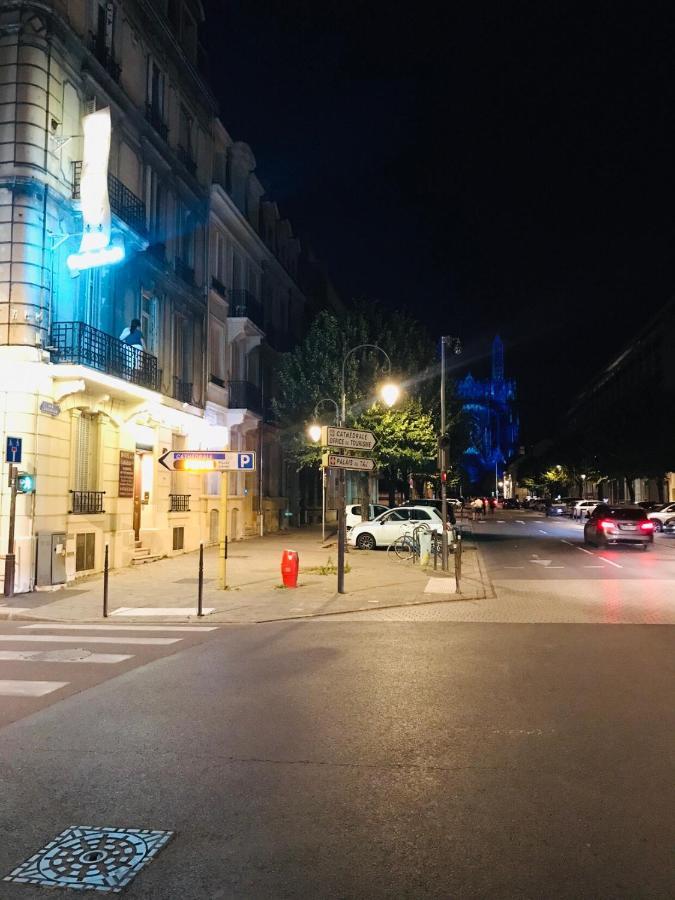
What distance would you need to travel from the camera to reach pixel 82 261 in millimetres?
16859

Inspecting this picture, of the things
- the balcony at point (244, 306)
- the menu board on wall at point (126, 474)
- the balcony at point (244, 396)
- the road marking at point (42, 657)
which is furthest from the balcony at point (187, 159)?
the road marking at point (42, 657)

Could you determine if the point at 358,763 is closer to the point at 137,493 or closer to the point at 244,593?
the point at 244,593

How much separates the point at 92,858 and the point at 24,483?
12.2 meters

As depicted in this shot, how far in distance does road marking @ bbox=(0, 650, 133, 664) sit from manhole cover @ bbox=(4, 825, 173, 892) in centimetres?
508

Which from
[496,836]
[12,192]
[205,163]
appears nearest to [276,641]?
[496,836]

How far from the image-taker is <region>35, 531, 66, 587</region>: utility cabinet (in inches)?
631

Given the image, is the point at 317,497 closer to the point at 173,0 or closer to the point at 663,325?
the point at 173,0

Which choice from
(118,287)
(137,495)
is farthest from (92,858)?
(137,495)

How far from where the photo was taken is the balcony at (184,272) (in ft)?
83.0

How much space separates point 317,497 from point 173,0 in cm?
2869

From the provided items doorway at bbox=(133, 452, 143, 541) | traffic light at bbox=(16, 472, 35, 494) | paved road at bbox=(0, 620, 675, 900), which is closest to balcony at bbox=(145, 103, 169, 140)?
doorway at bbox=(133, 452, 143, 541)

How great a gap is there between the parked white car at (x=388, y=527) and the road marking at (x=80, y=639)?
16161mm

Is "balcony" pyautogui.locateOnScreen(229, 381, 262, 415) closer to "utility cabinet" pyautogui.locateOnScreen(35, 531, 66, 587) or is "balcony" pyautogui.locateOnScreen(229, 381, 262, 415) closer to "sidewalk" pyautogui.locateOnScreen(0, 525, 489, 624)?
"sidewalk" pyautogui.locateOnScreen(0, 525, 489, 624)

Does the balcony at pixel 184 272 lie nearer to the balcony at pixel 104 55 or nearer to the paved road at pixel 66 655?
the balcony at pixel 104 55
